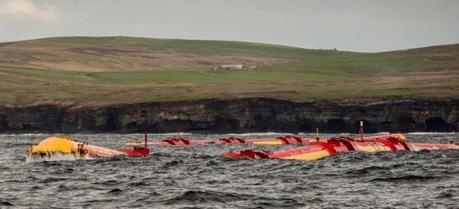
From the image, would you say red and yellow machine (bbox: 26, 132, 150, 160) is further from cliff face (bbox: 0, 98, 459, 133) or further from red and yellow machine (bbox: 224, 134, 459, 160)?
cliff face (bbox: 0, 98, 459, 133)

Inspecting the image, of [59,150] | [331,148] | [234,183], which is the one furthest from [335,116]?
[234,183]

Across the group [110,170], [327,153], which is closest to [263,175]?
[110,170]

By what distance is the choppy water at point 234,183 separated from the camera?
1590 inches

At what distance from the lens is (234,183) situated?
49406 mm

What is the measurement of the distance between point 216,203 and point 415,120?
15017cm

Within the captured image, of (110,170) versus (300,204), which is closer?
(300,204)

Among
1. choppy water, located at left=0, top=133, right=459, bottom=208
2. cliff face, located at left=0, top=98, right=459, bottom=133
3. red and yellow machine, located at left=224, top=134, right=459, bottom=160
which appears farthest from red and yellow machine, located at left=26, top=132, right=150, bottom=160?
cliff face, located at left=0, top=98, right=459, bottom=133

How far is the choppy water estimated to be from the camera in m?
40.4

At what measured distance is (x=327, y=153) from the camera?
75.6 m

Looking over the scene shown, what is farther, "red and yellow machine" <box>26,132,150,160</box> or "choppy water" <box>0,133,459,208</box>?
"red and yellow machine" <box>26,132,150,160</box>

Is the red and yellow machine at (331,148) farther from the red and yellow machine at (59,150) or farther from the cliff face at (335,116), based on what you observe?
the cliff face at (335,116)

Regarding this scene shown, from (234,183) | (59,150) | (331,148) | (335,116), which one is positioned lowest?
(234,183)

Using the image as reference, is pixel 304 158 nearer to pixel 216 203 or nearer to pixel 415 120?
pixel 216 203

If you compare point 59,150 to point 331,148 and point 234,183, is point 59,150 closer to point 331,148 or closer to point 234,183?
point 331,148
